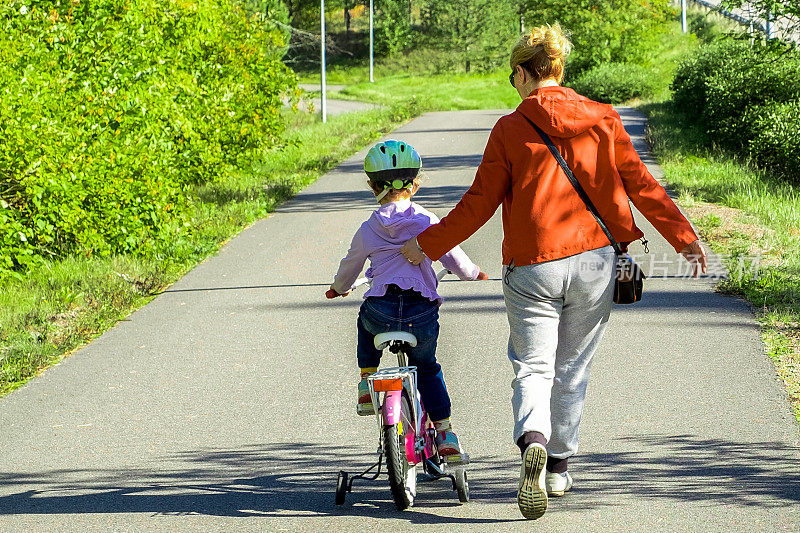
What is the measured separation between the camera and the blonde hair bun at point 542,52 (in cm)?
427

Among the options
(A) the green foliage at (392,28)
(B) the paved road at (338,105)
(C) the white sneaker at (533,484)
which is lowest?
(B) the paved road at (338,105)

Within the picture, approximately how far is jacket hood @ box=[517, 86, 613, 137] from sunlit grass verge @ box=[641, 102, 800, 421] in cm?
250

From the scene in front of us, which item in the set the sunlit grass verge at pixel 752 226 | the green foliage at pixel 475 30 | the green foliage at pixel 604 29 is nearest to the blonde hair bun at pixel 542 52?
the sunlit grass verge at pixel 752 226

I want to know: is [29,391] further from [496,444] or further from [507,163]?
[507,163]

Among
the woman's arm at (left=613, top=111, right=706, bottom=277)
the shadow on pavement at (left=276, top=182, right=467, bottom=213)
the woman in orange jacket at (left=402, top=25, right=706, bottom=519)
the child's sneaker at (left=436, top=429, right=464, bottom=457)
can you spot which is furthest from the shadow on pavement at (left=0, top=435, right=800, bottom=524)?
the shadow on pavement at (left=276, top=182, right=467, bottom=213)

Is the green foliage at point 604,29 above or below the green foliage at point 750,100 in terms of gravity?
above

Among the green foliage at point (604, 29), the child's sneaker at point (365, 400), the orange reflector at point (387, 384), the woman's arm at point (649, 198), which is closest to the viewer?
the woman's arm at point (649, 198)

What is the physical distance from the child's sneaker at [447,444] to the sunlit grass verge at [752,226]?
6.86 feet

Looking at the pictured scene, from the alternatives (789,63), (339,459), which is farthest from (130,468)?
(789,63)

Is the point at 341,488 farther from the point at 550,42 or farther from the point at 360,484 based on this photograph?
the point at 550,42

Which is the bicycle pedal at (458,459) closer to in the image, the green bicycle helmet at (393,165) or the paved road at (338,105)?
the green bicycle helmet at (393,165)

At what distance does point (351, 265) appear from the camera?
4.73 m

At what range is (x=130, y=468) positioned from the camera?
5.42 meters

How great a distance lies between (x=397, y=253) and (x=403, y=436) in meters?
0.76
